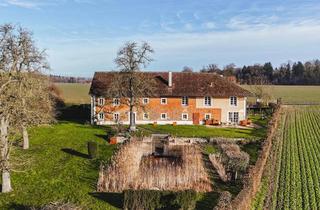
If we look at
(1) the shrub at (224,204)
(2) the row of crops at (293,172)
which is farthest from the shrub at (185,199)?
(2) the row of crops at (293,172)

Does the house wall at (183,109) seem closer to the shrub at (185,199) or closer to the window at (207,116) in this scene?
the window at (207,116)

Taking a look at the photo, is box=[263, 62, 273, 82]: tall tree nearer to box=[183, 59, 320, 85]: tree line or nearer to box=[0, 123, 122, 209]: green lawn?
box=[183, 59, 320, 85]: tree line

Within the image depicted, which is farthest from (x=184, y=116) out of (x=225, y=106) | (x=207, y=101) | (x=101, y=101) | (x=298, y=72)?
(x=298, y=72)

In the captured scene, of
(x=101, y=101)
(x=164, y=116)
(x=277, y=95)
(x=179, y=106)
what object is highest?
(x=277, y=95)

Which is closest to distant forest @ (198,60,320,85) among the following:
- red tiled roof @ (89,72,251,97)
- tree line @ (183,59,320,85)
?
tree line @ (183,59,320,85)

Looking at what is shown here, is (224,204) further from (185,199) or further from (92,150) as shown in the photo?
(92,150)
